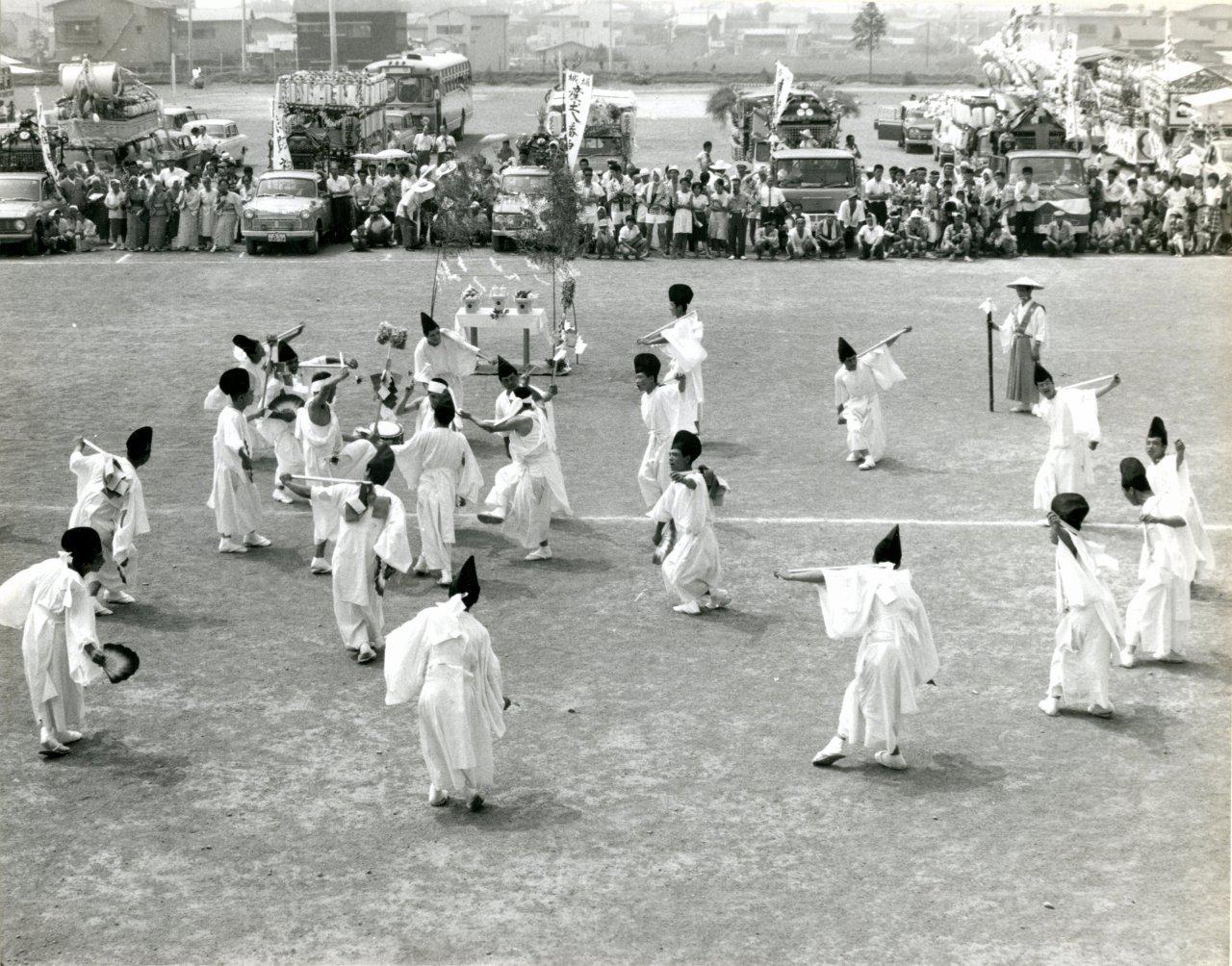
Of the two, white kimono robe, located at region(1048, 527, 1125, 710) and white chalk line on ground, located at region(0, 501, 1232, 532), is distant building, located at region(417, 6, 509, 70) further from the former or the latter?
white kimono robe, located at region(1048, 527, 1125, 710)

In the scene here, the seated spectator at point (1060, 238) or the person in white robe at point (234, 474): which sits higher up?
the seated spectator at point (1060, 238)

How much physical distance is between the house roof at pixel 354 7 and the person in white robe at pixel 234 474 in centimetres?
7522

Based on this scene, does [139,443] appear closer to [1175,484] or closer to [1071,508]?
[1071,508]

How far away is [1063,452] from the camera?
13.6m

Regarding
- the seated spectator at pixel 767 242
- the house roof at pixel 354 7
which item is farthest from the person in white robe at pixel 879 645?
the house roof at pixel 354 7

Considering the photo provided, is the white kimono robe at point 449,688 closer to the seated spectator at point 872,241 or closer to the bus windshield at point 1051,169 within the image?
the seated spectator at point 872,241

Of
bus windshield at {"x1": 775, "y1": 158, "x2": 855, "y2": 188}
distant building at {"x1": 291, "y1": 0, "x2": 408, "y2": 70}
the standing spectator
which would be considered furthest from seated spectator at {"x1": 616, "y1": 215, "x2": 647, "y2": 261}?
distant building at {"x1": 291, "y1": 0, "x2": 408, "y2": 70}

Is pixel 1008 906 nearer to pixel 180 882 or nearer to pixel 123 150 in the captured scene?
pixel 180 882

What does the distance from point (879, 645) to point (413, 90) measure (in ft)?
119

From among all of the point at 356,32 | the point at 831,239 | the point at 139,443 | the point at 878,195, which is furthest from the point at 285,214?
the point at 356,32

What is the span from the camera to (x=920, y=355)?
2012 centimetres

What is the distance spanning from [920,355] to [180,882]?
1389 centimetres

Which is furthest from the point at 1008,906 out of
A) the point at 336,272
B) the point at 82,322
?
the point at 336,272

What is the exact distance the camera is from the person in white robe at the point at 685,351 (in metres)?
14.6
